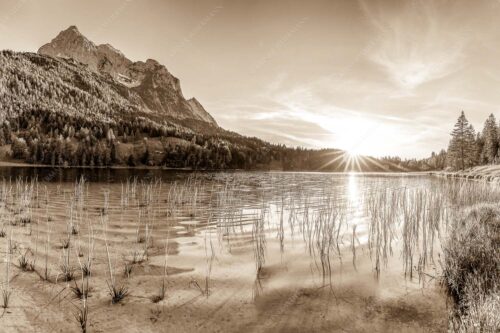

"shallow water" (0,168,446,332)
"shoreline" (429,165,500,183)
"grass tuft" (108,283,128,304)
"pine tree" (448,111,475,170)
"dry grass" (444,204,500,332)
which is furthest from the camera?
"pine tree" (448,111,475,170)

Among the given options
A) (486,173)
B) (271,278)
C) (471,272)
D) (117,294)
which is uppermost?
(486,173)

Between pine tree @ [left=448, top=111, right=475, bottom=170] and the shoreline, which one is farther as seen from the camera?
pine tree @ [left=448, top=111, right=475, bottom=170]

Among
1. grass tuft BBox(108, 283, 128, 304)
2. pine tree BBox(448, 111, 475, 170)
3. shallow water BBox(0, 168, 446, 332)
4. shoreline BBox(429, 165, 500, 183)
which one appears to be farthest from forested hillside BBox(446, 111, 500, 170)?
grass tuft BBox(108, 283, 128, 304)

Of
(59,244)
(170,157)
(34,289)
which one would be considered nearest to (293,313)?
(34,289)

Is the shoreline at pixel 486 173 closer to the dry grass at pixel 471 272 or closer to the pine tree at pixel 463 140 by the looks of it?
the pine tree at pixel 463 140

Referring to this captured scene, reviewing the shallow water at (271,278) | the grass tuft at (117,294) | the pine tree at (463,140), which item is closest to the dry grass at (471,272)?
the shallow water at (271,278)

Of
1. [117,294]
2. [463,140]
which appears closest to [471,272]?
[117,294]

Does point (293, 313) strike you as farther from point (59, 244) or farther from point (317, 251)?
point (59, 244)

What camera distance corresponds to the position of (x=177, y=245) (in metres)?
12.0

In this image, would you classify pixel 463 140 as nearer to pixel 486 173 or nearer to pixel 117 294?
pixel 486 173

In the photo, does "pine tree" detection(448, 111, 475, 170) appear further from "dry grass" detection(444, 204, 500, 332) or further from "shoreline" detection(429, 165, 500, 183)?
"dry grass" detection(444, 204, 500, 332)

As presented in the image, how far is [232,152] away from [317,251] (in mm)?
158629

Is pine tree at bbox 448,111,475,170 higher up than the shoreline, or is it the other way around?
pine tree at bbox 448,111,475,170

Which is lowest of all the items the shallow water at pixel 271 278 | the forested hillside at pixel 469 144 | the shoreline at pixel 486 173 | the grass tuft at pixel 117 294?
the shallow water at pixel 271 278
